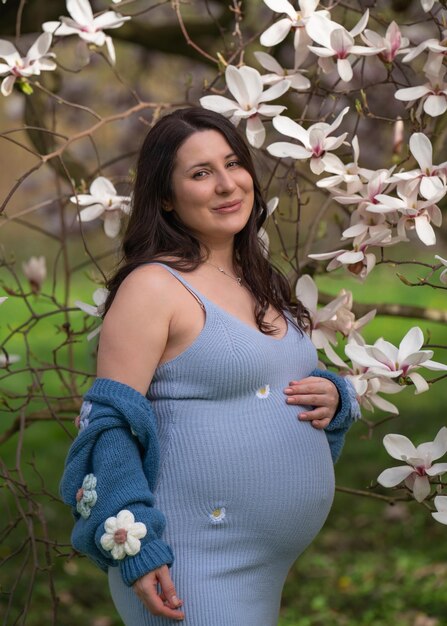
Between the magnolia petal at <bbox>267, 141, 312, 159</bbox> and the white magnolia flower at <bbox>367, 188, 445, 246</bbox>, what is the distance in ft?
0.57

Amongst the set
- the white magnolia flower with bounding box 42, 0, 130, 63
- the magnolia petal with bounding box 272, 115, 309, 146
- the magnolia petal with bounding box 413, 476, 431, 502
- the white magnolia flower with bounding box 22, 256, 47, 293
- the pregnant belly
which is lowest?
the white magnolia flower with bounding box 22, 256, 47, 293

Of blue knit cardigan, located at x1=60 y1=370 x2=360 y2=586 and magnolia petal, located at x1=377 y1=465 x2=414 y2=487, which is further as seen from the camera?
magnolia petal, located at x1=377 y1=465 x2=414 y2=487

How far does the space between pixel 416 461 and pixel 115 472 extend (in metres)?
0.64

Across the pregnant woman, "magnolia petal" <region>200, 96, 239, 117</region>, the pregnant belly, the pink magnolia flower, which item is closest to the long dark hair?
the pregnant woman

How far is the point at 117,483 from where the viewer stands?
1682 mm

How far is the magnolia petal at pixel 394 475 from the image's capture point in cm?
201

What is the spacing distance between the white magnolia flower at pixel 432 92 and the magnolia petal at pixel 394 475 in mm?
727

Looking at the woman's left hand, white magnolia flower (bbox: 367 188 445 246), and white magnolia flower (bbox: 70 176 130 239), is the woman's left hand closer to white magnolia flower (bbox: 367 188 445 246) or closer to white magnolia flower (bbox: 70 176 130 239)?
white magnolia flower (bbox: 367 188 445 246)

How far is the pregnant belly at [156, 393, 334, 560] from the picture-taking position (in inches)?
70.0

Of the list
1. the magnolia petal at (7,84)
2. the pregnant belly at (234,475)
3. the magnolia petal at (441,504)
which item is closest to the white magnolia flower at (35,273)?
the magnolia petal at (7,84)

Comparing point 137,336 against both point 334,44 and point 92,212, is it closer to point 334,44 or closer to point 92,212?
point 92,212

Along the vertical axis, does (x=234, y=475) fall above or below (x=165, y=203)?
below

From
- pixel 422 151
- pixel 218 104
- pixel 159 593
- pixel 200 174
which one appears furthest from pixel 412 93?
pixel 159 593

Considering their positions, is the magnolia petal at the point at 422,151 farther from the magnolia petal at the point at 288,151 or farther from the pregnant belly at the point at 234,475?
the pregnant belly at the point at 234,475
